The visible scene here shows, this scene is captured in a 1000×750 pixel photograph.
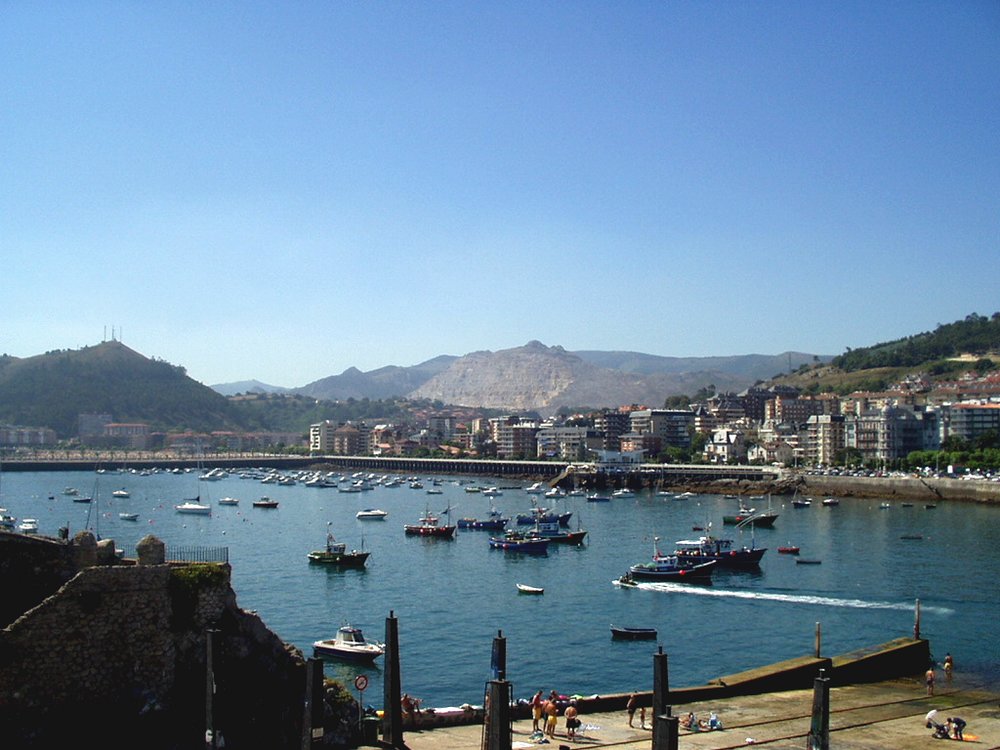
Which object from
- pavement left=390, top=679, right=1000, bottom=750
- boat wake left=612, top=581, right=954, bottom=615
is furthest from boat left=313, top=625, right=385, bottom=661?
boat wake left=612, top=581, right=954, bottom=615

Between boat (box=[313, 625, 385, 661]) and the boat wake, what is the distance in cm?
1507

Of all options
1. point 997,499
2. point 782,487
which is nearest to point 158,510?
point 782,487

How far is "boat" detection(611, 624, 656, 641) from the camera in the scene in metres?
30.6

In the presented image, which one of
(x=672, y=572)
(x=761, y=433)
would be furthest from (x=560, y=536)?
(x=761, y=433)

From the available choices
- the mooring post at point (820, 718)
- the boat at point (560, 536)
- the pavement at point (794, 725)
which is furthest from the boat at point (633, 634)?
the boat at point (560, 536)

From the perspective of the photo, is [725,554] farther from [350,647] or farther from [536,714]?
[536,714]

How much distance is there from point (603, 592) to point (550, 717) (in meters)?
22.5

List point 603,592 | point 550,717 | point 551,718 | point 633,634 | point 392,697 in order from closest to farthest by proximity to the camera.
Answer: point 392,697, point 551,718, point 550,717, point 633,634, point 603,592

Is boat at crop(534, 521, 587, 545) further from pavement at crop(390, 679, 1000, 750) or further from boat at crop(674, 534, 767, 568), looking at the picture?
pavement at crop(390, 679, 1000, 750)

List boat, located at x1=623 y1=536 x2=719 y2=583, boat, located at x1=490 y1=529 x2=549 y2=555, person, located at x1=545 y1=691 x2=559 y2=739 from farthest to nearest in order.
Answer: boat, located at x1=490 y1=529 x2=549 y2=555, boat, located at x1=623 y1=536 x2=719 y2=583, person, located at x1=545 y1=691 x2=559 y2=739

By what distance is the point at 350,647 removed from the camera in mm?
27328

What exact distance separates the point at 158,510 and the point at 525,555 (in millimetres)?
40325

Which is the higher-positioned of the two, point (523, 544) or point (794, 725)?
point (794, 725)

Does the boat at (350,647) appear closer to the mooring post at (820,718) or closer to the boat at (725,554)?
the mooring post at (820,718)
